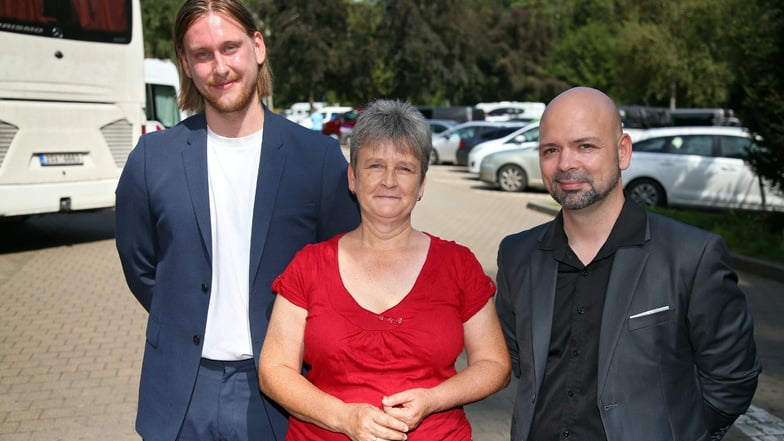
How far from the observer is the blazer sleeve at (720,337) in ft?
8.12

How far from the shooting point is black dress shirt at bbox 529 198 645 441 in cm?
254

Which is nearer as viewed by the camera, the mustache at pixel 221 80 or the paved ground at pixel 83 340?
the mustache at pixel 221 80

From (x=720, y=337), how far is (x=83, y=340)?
20.5ft

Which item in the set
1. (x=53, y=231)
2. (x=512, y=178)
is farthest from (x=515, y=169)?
(x=53, y=231)

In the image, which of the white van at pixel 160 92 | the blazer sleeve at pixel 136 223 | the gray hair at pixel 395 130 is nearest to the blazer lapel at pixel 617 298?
the gray hair at pixel 395 130

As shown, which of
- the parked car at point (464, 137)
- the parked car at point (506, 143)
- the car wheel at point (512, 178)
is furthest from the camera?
the parked car at point (464, 137)

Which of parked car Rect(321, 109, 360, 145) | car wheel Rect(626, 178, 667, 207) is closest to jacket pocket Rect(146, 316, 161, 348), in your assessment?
car wheel Rect(626, 178, 667, 207)

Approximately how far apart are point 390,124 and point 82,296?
746 cm

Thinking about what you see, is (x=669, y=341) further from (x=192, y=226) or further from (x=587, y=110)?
(x=192, y=226)

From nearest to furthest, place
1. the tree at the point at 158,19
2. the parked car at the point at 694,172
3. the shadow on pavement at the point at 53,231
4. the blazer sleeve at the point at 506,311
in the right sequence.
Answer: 1. the blazer sleeve at the point at 506,311
2. the shadow on pavement at the point at 53,231
3. the parked car at the point at 694,172
4. the tree at the point at 158,19

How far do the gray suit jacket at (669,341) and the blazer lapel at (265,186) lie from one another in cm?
92

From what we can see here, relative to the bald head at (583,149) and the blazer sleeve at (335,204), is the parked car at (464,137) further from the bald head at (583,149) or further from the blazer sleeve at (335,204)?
the bald head at (583,149)

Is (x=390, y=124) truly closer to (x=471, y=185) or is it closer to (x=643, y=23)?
(x=471, y=185)

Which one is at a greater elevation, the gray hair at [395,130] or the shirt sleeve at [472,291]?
the gray hair at [395,130]
